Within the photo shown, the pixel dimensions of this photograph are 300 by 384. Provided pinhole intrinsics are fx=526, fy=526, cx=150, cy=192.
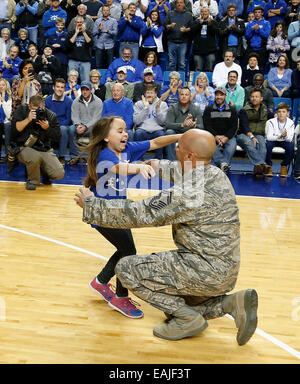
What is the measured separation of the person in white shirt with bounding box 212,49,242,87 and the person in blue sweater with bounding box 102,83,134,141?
2.17 meters

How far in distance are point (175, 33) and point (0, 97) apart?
4223mm

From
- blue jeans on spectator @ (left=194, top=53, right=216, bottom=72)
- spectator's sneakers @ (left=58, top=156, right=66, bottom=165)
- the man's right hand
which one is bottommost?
spectator's sneakers @ (left=58, top=156, right=66, bottom=165)

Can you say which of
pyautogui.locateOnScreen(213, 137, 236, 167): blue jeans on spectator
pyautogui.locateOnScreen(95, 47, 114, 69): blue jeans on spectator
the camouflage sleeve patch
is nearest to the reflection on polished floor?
the camouflage sleeve patch

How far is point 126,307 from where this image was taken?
399cm

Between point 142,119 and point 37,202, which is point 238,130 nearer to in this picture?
point 142,119

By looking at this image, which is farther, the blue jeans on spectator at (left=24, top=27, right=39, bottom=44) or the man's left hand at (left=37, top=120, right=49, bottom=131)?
the blue jeans on spectator at (left=24, top=27, right=39, bottom=44)

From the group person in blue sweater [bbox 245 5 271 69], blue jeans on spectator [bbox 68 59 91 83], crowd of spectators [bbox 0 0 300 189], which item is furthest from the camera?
blue jeans on spectator [bbox 68 59 91 83]

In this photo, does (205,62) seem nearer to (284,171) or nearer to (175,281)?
(284,171)

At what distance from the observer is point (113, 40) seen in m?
12.5

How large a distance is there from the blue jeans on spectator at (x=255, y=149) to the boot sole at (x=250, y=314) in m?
6.53

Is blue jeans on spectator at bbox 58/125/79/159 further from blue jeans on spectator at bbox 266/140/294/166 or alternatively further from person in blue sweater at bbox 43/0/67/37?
person in blue sweater at bbox 43/0/67/37

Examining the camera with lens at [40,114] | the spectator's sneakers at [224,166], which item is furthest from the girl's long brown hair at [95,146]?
the spectator's sneakers at [224,166]

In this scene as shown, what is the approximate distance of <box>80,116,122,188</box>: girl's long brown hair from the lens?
13.0ft
